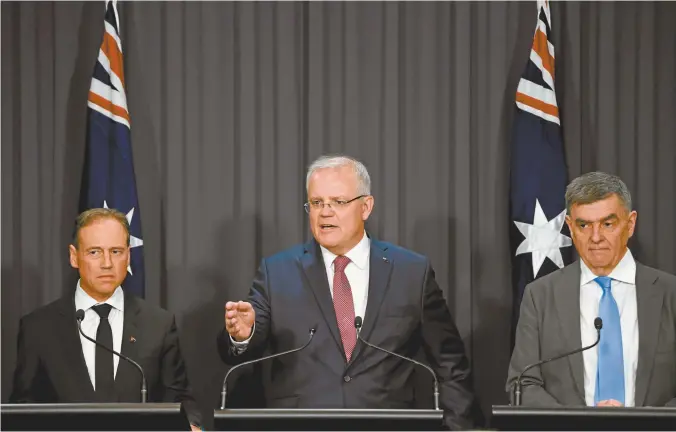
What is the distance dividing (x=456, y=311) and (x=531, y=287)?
3.19 feet

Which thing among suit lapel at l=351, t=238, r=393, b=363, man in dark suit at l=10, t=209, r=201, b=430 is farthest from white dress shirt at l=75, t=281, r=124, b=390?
suit lapel at l=351, t=238, r=393, b=363

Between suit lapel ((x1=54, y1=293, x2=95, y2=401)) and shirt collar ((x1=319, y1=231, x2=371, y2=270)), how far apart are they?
1089mm

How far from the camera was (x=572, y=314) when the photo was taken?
418cm

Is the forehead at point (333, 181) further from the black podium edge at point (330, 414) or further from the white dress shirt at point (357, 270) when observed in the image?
the black podium edge at point (330, 414)

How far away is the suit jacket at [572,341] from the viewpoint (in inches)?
160

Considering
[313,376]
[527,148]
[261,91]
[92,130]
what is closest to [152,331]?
[313,376]

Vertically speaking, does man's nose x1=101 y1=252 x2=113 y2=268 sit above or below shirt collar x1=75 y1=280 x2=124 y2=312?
above

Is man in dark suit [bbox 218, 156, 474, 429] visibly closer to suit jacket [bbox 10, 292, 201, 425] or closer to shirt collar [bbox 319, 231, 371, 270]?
shirt collar [bbox 319, 231, 371, 270]

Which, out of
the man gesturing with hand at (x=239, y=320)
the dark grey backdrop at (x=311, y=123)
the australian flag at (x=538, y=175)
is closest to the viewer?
the man gesturing with hand at (x=239, y=320)

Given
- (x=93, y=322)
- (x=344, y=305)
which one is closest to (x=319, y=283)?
(x=344, y=305)

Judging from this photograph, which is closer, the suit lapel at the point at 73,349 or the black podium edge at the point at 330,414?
the black podium edge at the point at 330,414

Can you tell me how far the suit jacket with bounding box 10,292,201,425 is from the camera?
4297mm

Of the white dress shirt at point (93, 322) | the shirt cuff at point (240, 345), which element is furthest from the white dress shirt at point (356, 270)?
the white dress shirt at point (93, 322)

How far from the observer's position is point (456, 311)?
5203 millimetres
